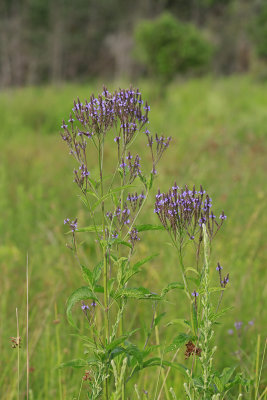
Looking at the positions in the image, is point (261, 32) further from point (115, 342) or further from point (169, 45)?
point (115, 342)

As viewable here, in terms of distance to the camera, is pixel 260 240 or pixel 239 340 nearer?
pixel 239 340

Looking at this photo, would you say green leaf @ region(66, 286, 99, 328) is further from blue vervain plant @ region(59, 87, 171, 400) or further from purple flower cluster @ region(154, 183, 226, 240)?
purple flower cluster @ region(154, 183, 226, 240)

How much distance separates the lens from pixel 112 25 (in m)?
39.4

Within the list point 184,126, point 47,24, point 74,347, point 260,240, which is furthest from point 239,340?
point 47,24

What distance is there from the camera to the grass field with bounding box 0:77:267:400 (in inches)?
95.0

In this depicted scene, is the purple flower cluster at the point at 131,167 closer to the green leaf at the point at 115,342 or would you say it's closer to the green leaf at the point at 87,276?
the green leaf at the point at 87,276

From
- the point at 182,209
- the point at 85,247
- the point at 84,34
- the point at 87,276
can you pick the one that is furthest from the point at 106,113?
the point at 84,34

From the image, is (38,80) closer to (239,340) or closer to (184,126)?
(184,126)

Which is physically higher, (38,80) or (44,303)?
(38,80)

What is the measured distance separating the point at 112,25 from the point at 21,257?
3857 centimetres

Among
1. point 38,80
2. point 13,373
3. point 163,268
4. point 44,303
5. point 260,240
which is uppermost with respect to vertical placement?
point 38,80

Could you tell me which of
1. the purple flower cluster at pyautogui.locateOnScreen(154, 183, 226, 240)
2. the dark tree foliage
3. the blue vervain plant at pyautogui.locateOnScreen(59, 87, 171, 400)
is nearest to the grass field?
the blue vervain plant at pyautogui.locateOnScreen(59, 87, 171, 400)

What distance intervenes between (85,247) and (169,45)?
11964mm

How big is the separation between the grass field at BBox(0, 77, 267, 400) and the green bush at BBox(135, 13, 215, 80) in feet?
18.7
